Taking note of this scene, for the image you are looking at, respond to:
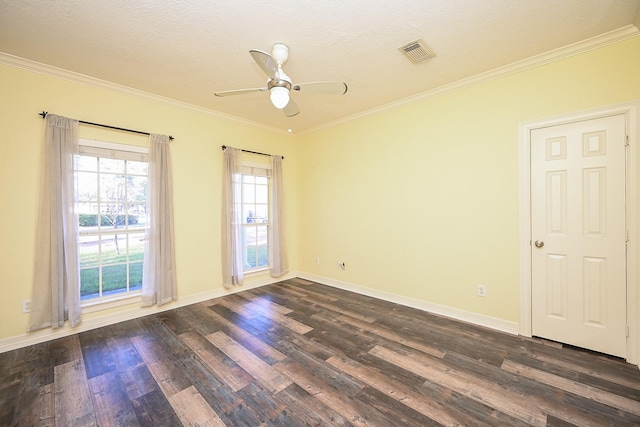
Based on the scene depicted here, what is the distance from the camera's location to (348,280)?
4.39m

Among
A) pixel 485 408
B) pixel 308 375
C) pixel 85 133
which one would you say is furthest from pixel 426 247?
pixel 85 133

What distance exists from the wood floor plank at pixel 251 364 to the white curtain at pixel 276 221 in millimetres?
2010

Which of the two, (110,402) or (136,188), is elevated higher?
(136,188)

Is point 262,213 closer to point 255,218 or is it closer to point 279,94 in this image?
point 255,218

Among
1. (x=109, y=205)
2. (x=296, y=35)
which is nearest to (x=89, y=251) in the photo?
(x=109, y=205)

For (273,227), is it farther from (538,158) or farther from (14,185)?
(538,158)

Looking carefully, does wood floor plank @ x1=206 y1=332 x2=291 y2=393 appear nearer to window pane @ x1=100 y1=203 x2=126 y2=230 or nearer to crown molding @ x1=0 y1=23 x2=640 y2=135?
window pane @ x1=100 y1=203 x2=126 y2=230

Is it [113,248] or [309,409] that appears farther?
[113,248]

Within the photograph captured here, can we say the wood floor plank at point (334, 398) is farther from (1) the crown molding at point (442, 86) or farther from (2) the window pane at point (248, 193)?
(1) the crown molding at point (442, 86)

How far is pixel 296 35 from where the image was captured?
225 cm

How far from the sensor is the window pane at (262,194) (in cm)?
470

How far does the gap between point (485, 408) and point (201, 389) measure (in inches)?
79.2

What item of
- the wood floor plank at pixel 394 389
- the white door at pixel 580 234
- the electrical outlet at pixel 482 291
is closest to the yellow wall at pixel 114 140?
the wood floor plank at pixel 394 389

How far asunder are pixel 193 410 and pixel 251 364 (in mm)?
583
